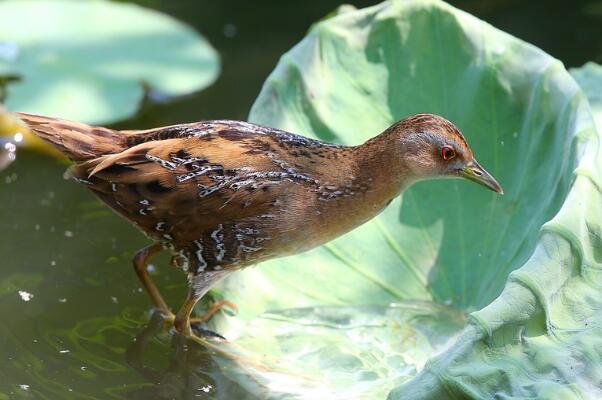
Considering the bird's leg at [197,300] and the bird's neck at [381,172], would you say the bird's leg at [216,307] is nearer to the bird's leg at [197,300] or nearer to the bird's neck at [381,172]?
the bird's leg at [197,300]

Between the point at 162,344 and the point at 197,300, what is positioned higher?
the point at 197,300

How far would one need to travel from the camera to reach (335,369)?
5.15 metres

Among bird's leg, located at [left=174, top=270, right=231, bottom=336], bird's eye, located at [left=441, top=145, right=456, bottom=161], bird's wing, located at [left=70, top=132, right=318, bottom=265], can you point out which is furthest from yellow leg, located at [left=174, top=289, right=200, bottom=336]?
bird's eye, located at [left=441, top=145, right=456, bottom=161]

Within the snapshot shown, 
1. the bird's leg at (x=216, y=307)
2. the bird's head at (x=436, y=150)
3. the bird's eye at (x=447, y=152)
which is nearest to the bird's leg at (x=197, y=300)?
the bird's leg at (x=216, y=307)

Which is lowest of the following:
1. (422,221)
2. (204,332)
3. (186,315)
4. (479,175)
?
(204,332)

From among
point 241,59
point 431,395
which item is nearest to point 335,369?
point 431,395

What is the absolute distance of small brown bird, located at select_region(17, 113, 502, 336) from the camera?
513 cm

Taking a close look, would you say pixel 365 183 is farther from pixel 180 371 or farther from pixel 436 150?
pixel 180 371

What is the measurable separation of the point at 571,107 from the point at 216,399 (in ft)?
7.12

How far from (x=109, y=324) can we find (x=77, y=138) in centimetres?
100

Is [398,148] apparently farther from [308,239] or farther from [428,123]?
[308,239]

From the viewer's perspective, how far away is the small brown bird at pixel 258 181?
5133 millimetres

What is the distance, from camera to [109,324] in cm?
576

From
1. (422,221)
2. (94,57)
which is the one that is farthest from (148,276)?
(94,57)
